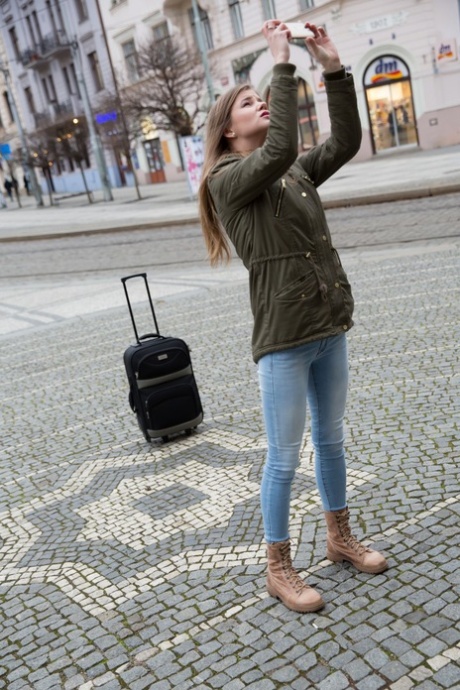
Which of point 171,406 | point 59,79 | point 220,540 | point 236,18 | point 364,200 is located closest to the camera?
point 220,540

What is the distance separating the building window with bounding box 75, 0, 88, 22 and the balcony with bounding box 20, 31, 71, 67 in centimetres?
152

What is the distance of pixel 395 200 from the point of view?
1723cm

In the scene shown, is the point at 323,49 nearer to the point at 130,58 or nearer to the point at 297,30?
the point at 297,30

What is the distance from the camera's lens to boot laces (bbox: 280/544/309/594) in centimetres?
310

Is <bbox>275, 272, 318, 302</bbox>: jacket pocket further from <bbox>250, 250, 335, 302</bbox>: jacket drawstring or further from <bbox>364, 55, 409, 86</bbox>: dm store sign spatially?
<bbox>364, 55, 409, 86</bbox>: dm store sign

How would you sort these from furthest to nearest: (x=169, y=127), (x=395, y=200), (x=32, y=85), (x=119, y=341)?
(x=32, y=85)
(x=169, y=127)
(x=395, y=200)
(x=119, y=341)

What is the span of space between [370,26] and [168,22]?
40.4ft

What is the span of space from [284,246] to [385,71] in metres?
28.0

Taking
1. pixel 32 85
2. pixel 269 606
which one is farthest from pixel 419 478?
pixel 32 85

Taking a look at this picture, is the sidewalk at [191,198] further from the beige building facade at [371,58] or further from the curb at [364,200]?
the beige building facade at [371,58]

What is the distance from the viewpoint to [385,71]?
2848 cm

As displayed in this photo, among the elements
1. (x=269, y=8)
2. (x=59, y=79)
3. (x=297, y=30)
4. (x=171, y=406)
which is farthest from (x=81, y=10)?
(x=297, y=30)

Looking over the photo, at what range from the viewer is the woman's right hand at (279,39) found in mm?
2668

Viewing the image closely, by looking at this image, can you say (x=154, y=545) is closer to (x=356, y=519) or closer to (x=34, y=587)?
(x=34, y=587)
